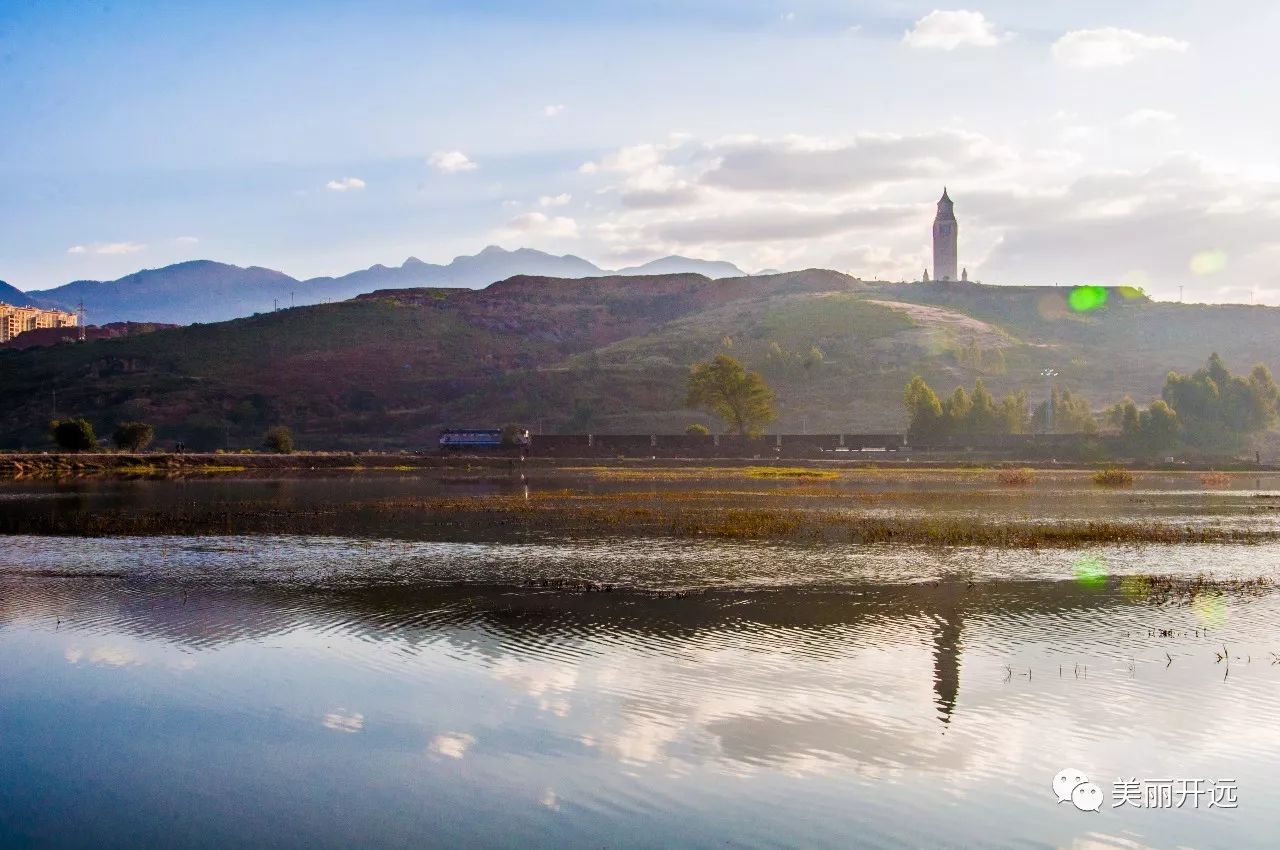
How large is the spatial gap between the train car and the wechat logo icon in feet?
396

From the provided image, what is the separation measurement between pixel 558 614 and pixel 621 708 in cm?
855

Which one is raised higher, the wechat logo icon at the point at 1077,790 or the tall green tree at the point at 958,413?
the tall green tree at the point at 958,413

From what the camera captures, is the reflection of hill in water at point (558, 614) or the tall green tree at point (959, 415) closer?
the reflection of hill in water at point (558, 614)

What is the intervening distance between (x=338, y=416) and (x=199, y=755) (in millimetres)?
171764

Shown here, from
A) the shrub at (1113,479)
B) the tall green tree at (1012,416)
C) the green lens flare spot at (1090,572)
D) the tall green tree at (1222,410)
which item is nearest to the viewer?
the green lens flare spot at (1090,572)

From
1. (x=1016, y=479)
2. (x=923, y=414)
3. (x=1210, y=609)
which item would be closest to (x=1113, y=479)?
(x=1016, y=479)

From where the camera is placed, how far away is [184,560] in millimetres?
38188

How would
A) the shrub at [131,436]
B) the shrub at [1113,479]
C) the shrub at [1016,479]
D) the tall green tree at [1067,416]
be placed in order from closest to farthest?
the shrub at [1016,479] < the shrub at [1113,479] < the shrub at [131,436] < the tall green tree at [1067,416]

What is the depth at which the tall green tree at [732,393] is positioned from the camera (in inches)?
5610

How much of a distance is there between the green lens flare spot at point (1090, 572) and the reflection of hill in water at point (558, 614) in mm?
867

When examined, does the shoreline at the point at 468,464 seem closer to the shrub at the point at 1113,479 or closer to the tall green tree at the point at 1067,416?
the shrub at the point at 1113,479

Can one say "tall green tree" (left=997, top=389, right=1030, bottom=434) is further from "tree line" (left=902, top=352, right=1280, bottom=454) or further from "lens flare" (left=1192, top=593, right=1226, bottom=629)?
"lens flare" (left=1192, top=593, right=1226, bottom=629)

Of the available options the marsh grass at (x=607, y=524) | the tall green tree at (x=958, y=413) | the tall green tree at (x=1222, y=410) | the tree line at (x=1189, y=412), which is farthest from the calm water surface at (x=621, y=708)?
the tall green tree at (x=1222, y=410)

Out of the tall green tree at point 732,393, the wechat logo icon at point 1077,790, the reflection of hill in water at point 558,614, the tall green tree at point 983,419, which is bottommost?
the wechat logo icon at point 1077,790
